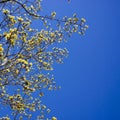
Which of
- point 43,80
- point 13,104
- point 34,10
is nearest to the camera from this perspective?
point 13,104

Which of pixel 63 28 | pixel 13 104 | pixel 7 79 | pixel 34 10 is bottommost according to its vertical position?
pixel 13 104

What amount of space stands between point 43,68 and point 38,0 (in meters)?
2.94

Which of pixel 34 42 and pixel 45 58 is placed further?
pixel 45 58

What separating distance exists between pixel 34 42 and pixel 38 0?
204 cm

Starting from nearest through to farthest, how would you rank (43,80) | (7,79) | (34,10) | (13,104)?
(13,104), (7,79), (34,10), (43,80)

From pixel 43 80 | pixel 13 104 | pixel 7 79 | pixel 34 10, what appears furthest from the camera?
pixel 43 80

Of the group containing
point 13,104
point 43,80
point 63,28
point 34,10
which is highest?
point 34,10

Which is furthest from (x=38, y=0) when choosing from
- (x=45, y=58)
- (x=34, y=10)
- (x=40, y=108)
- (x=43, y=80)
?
(x=40, y=108)

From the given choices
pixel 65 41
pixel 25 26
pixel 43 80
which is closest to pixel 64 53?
pixel 65 41

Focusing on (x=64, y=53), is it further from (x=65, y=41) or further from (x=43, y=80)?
(x=43, y=80)

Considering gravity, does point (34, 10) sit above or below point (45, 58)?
above

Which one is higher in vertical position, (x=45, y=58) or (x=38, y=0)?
(x=38, y=0)

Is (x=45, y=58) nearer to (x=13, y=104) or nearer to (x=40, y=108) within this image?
(x=40, y=108)

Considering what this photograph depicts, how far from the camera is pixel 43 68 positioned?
519 inches
